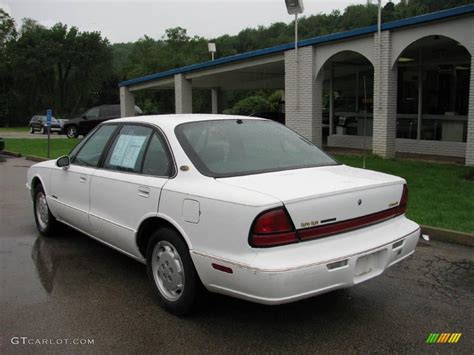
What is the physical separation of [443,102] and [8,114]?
5315 centimetres

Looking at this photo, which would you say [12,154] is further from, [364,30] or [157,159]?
[157,159]

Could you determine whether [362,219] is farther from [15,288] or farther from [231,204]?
[15,288]

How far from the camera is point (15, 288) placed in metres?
4.58

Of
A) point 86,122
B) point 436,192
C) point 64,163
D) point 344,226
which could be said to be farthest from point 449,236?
point 86,122

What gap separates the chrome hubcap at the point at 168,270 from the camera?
3.88 m

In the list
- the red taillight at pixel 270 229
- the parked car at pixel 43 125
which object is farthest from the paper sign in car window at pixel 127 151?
the parked car at pixel 43 125

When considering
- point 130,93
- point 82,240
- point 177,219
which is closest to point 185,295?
point 177,219

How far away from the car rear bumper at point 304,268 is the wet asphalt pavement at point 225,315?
1.34ft

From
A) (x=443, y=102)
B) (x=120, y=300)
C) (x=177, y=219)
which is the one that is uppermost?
(x=443, y=102)

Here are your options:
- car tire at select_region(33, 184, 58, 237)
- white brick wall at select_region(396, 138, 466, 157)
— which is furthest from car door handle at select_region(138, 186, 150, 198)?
white brick wall at select_region(396, 138, 466, 157)

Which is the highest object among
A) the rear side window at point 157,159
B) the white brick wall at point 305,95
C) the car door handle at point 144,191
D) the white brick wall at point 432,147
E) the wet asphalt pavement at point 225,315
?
the white brick wall at point 305,95

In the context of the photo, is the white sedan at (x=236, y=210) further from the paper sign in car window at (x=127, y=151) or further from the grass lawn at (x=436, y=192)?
the grass lawn at (x=436, y=192)

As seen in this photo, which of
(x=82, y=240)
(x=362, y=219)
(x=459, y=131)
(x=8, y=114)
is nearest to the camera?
(x=362, y=219)

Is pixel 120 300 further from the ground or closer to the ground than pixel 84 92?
closer to the ground
